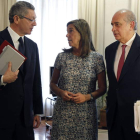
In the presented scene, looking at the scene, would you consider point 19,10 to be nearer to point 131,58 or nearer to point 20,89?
point 20,89

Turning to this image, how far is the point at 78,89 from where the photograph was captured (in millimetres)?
2289

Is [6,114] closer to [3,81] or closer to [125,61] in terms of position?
[3,81]

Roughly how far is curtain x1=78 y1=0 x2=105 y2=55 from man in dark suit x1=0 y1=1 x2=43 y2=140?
11.0ft

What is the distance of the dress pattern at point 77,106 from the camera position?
89.0 inches

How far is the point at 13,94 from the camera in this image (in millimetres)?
2029

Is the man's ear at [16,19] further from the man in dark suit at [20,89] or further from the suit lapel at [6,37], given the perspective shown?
the suit lapel at [6,37]

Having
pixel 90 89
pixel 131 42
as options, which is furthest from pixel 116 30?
pixel 90 89

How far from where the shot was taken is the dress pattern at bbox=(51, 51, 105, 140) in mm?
2262

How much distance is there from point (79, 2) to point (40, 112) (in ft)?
12.4

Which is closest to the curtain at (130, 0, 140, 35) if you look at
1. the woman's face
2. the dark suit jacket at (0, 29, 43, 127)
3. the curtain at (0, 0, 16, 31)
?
the curtain at (0, 0, 16, 31)

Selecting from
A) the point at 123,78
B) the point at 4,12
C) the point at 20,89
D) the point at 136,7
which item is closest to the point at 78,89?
the point at 123,78

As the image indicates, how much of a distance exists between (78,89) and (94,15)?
345cm

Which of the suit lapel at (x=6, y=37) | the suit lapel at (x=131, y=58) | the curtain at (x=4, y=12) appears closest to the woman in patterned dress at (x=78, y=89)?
the suit lapel at (x=131, y=58)

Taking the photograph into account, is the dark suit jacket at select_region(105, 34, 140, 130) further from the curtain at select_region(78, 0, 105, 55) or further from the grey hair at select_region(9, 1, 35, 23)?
the curtain at select_region(78, 0, 105, 55)
